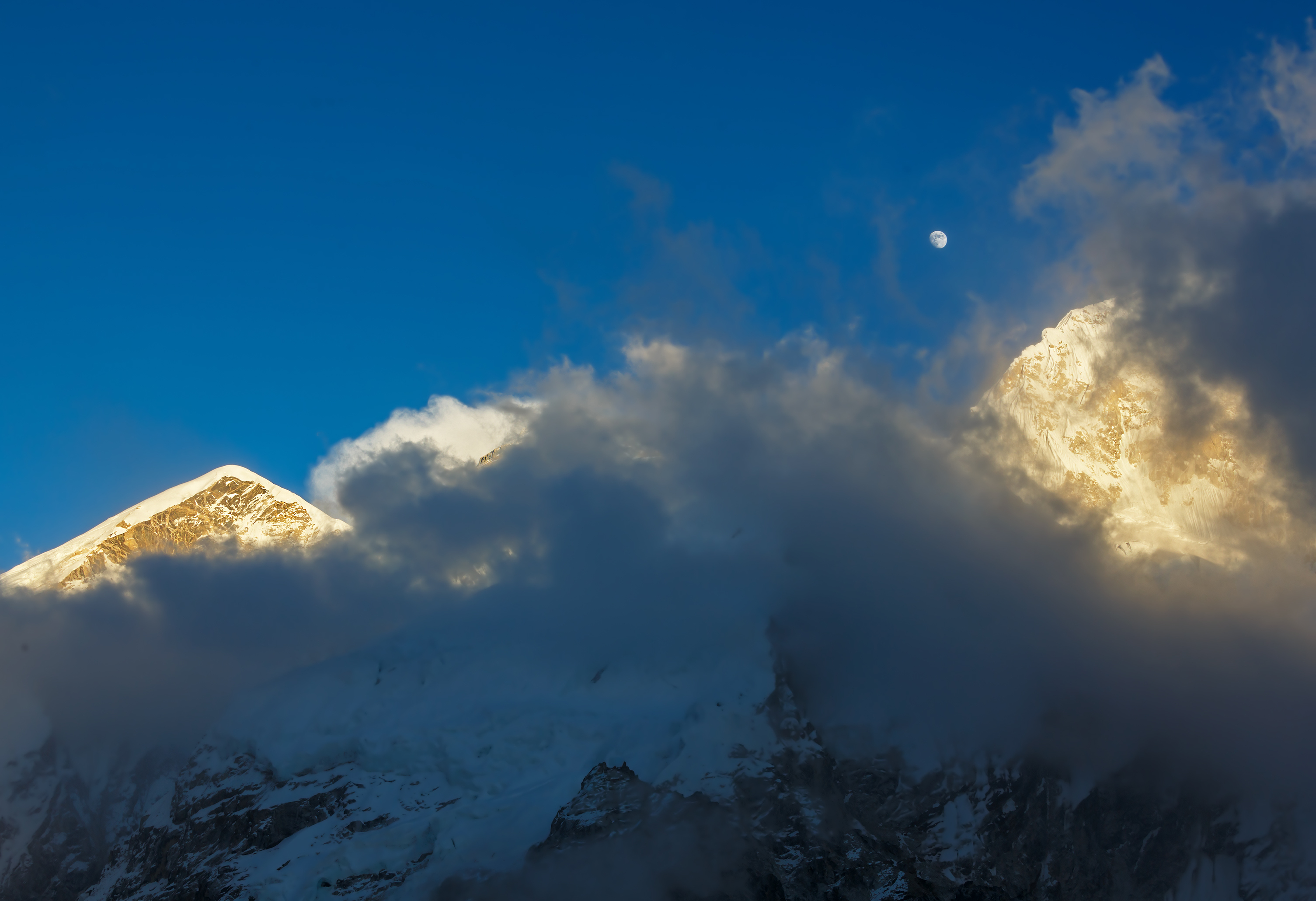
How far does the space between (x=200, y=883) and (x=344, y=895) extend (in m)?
33.3

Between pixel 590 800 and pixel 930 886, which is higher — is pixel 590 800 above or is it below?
above

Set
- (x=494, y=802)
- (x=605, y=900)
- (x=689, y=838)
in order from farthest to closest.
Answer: (x=494, y=802), (x=689, y=838), (x=605, y=900)

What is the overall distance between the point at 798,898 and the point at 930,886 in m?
31.5

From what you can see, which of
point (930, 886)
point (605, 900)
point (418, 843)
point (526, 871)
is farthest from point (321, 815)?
point (930, 886)

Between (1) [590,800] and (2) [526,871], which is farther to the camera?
(1) [590,800]

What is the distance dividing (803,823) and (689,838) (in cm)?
2464

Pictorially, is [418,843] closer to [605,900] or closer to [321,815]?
[321,815]

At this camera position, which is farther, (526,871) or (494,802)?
(494,802)

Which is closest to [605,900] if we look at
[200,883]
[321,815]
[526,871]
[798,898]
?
[526,871]

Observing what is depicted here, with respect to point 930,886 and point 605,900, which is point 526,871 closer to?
point 605,900

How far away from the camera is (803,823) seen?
199375mm

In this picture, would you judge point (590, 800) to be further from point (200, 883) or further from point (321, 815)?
point (200, 883)

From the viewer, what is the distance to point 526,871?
178500 millimetres

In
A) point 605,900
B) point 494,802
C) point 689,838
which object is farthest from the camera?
point 494,802
